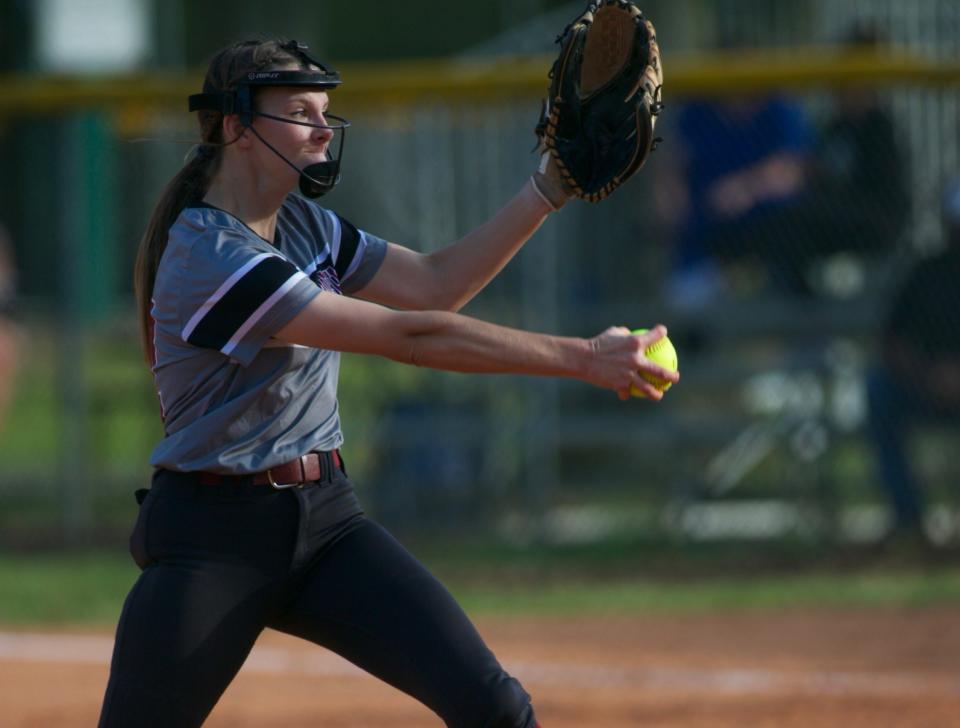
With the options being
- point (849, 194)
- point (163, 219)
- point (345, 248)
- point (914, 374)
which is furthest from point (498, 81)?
point (163, 219)

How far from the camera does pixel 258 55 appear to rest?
11.1 ft

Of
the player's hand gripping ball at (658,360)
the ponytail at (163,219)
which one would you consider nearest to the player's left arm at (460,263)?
the ponytail at (163,219)

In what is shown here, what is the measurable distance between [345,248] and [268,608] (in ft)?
2.93

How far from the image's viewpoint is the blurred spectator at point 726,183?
8852 millimetres

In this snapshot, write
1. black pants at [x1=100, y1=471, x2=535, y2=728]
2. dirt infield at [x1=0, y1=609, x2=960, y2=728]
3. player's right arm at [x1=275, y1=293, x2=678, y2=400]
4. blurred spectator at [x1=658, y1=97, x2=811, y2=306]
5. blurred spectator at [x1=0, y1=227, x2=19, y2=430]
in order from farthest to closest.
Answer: blurred spectator at [x1=0, y1=227, x2=19, y2=430] → blurred spectator at [x1=658, y1=97, x2=811, y2=306] → dirt infield at [x1=0, y1=609, x2=960, y2=728] → black pants at [x1=100, y1=471, x2=535, y2=728] → player's right arm at [x1=275, y1=293, x2=678, y2=400]

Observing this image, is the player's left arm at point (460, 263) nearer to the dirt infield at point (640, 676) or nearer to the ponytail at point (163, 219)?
the ponytail at point (163, 219)

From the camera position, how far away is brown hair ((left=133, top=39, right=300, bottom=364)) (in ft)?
11.1

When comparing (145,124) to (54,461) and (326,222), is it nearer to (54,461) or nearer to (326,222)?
(54,461)

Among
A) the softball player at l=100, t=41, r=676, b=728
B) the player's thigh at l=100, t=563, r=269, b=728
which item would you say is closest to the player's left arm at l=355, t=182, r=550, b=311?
the softball player at l=100, t=41, r=676, b=728

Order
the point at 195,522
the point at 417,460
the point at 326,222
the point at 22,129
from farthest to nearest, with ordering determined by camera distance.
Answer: the point at 22,129 < the point at 417,460 < the point at 326,222 < the point at 195,522

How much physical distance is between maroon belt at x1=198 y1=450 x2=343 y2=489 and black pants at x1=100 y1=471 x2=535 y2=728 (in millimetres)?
16

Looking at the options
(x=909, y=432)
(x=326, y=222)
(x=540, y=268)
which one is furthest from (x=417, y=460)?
(x=326, y=222)

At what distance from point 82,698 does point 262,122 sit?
3450mm

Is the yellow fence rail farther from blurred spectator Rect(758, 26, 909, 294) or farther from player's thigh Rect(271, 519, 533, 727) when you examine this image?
player's thigh Rect(271, 519, 533, 727)
